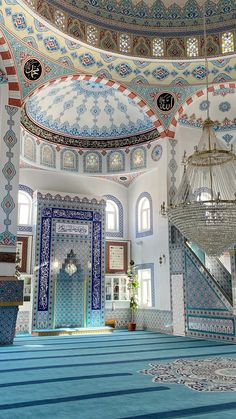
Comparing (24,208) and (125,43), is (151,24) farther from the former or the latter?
(24,208)

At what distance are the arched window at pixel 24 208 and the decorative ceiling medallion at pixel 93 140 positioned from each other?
1.34 metres

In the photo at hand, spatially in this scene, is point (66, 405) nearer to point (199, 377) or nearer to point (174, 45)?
point (199, 377)

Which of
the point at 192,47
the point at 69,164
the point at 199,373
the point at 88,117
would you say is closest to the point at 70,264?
the point at 69,164

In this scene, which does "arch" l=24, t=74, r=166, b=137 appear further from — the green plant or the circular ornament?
the green plant

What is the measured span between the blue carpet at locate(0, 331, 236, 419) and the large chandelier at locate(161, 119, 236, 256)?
4.62 ft

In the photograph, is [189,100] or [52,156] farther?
[52,156]

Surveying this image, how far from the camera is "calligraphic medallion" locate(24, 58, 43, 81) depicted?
6926 mm

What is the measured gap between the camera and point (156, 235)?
8.50 m

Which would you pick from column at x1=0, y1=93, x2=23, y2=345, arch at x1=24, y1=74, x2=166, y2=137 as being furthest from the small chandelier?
arch at x1=24, y1=74, x2=166, y2=137

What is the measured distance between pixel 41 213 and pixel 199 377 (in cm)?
543

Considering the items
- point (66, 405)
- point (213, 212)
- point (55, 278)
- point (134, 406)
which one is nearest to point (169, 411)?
point (134, 406)

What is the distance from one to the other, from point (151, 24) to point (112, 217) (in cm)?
417

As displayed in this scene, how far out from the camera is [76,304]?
855cm

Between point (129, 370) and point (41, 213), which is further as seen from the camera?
point (41, 213)
